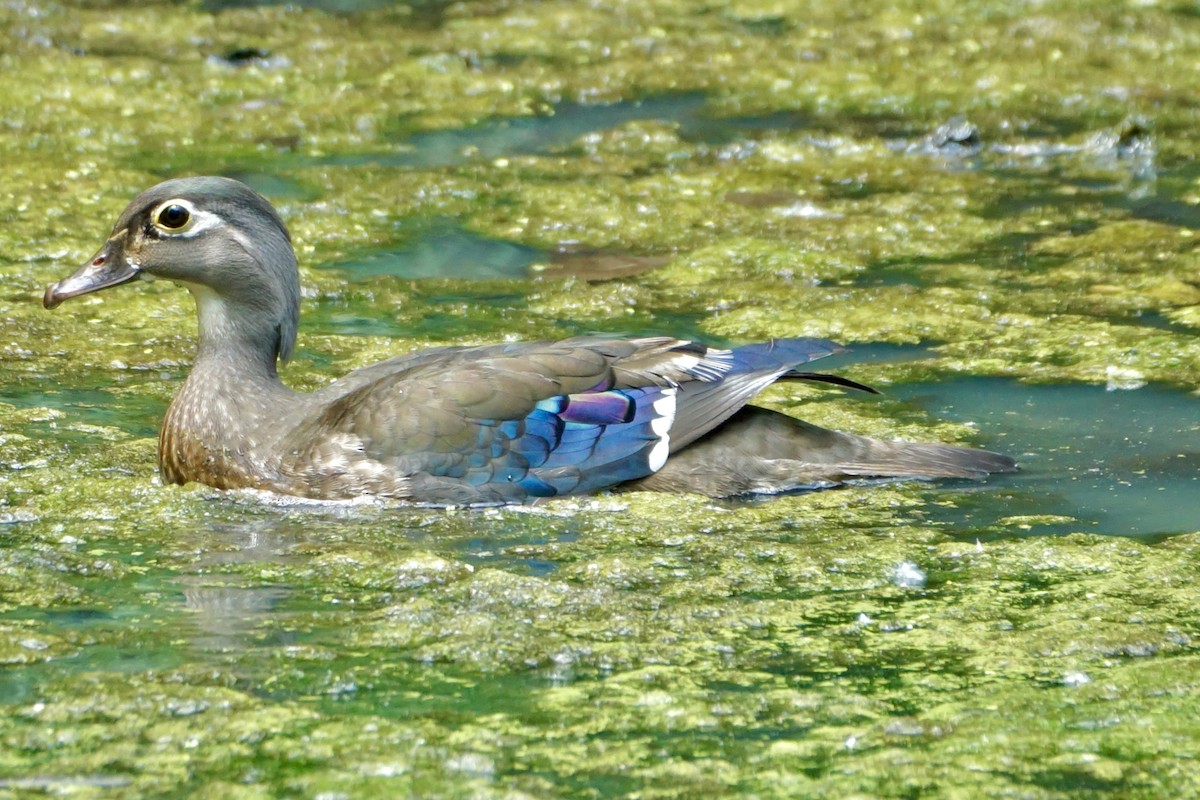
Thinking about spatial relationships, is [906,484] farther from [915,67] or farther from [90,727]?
[915,67]

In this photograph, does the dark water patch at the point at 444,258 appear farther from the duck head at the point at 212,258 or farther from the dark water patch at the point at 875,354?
the duck head at the point at 212,258

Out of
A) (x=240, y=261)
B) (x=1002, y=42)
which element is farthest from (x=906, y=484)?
(x=1002, y=42)

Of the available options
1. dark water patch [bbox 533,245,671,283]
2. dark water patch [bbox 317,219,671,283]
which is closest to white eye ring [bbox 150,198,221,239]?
dark water patch [bbox 317,219,671,283]

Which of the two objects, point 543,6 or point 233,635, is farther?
point 543,6

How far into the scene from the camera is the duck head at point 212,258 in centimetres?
530

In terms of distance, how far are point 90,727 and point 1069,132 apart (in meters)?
7.04

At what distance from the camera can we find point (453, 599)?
4.24m

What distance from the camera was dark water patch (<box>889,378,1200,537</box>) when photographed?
4965 mm

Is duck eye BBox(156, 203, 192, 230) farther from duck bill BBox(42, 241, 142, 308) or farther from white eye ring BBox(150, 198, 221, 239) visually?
duck bill BBox(42, 241, 142, 308)

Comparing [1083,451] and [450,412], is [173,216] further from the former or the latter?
[1083,451]

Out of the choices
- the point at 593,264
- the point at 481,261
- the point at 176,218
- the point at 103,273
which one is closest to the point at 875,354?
the point at 593,264

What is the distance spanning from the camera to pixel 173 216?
5301 mm

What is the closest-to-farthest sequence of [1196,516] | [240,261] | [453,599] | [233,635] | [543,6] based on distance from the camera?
1. [233,635]
2. [453,599]
3. [1196,516]
4. [240,261]
5. [543,6]

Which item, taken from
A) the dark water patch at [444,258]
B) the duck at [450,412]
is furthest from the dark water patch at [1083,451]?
the dark water patch at [444,258]
